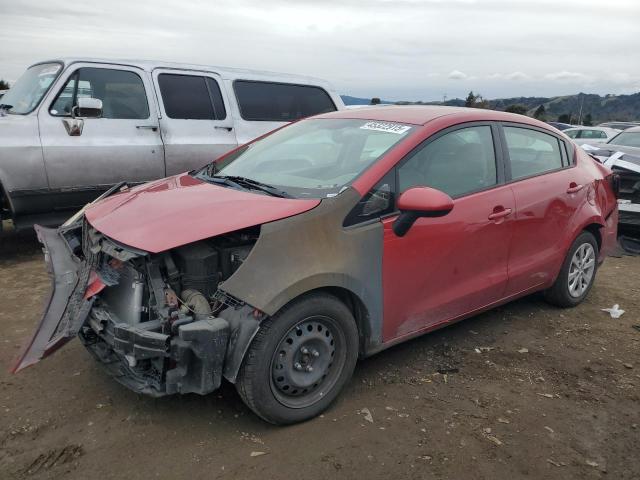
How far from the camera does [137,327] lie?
2691 mm

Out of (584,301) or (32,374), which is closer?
(32,374)

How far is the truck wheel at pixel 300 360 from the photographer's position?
109 inches

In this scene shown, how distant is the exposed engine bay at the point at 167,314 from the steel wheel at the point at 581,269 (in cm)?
310

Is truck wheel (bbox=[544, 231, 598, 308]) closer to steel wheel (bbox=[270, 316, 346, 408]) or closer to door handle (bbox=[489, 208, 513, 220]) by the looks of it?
door handle (bbox=[489, 208, 513, 220])

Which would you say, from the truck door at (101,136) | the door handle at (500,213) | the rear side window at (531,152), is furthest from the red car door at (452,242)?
the truck door at (101,136)

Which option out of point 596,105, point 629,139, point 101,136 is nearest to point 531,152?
point 101,136

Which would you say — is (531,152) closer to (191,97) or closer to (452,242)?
(452,242)

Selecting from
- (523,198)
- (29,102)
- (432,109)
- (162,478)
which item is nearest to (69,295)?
(162,478)

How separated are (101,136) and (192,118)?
1121mm

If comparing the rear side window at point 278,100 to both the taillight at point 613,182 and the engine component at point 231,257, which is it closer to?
the taillight at point 613,182

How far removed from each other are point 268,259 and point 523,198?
2.13 metres

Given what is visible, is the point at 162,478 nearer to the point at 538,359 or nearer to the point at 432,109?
the point at 538,359

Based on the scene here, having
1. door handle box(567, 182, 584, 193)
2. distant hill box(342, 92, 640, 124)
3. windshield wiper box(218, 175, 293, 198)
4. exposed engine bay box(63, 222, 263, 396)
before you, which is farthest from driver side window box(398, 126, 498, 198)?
distant hill box(342, 92, 640, 124)

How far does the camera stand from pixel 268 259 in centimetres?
279
